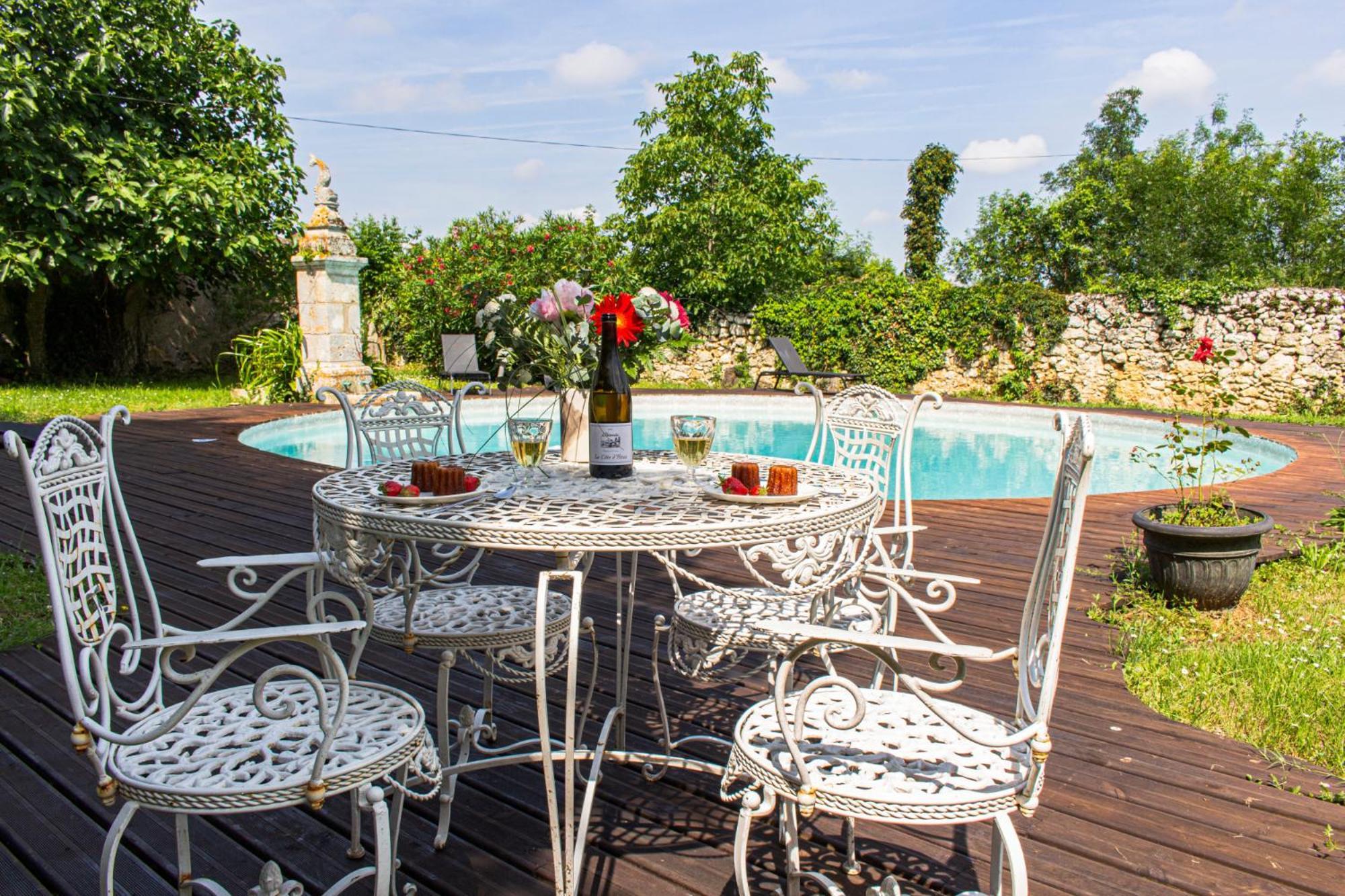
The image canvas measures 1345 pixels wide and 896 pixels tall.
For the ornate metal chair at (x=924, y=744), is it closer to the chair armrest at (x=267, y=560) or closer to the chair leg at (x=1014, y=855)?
the chair leg at (x=1014, y=855)

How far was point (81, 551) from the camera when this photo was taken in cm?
142

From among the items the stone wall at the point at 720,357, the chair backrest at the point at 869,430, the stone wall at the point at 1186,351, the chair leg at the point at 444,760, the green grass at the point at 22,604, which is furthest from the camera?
the stone wall at the point at 720,357

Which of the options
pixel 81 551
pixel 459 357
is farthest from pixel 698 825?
pixel 459 357

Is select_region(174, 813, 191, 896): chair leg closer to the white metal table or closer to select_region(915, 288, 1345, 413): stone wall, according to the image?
the white metal table

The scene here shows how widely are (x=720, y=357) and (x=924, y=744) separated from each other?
1323cm

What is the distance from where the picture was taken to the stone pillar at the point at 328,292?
10391 mm

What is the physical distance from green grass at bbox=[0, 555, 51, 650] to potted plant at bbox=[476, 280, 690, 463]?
1.79 metres

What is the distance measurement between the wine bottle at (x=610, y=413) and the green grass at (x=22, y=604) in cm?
190

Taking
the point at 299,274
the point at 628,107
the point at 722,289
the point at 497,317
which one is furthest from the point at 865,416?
the point at 628,107

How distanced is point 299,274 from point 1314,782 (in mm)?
10918

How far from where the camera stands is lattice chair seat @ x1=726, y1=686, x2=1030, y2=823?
1.21m

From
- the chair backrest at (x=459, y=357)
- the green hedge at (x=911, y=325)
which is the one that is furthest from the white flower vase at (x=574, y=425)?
the green hedge at (x=911, y=325)

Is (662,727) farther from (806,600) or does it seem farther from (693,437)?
(693,437)

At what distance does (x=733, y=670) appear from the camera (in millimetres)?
2639
